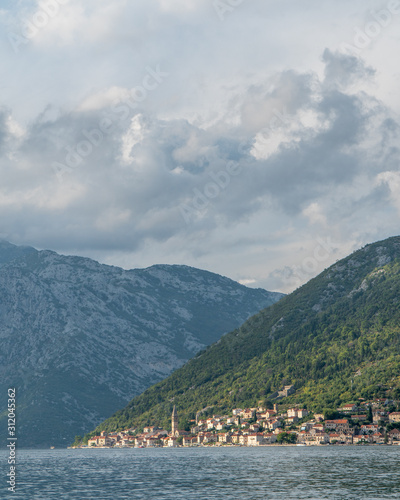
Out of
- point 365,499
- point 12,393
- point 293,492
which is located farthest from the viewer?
point 12,393

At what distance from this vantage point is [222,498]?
111875mm

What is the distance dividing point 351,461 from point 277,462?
18239 mm

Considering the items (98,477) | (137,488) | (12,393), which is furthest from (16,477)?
(137,488)

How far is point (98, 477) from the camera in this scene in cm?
15900

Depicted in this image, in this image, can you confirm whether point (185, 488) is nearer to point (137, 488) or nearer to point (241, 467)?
point (137, 488)

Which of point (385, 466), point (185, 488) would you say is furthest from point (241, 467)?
point (185, 488)

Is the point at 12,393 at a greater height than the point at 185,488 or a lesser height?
greater

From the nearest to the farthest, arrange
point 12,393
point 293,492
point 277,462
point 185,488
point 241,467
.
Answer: point 293,492
point 185,488
point 12,393
point 241,467
point 277,462

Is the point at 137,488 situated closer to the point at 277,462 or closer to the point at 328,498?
the point at 328,498

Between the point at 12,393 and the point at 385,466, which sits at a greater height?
the point at 12,393

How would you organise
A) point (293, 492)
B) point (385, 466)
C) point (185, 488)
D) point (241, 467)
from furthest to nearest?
point (241, 467), point (385, 466), point (185, 488), point (293, 492)

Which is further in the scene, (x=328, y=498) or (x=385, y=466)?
(x=385, y=466)

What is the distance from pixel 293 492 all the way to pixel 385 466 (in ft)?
160

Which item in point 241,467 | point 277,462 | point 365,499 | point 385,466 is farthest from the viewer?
point 277,462
